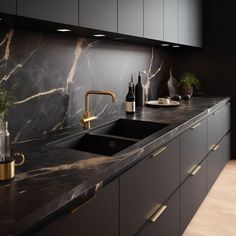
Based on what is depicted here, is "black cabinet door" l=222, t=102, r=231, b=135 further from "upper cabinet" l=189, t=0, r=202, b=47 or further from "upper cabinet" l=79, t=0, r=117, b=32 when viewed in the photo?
"upper cabinet" l=79, t=0, r=117, b=32

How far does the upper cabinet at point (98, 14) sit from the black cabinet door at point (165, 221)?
3.75 ft

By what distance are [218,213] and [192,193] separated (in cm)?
47

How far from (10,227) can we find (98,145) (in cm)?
128

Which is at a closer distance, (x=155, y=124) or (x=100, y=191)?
(x=100, y=191)

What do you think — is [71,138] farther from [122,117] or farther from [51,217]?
[51,217]

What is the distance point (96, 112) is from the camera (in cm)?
275

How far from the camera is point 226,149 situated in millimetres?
4434

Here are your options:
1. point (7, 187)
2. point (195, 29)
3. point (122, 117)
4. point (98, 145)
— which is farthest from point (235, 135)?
point (7, 187)

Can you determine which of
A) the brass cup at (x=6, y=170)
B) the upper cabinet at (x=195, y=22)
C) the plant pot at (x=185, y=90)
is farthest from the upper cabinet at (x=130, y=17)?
the plant pot at (x=185, y=90)

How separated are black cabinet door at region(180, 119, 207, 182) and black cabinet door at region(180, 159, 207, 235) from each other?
0.08 metres

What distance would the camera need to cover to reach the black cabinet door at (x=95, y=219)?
3.57 ft

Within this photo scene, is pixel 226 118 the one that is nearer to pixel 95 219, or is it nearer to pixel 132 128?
pixel 132 128

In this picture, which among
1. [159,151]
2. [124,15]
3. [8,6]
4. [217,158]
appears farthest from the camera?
[217,158]

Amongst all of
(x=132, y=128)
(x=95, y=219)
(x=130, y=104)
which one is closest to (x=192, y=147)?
(x=132, y=128)
